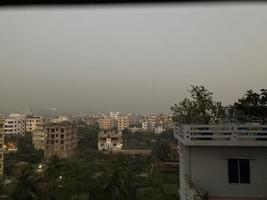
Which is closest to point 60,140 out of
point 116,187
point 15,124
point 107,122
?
point 15,124

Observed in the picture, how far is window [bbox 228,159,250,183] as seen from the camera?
22.7 ft

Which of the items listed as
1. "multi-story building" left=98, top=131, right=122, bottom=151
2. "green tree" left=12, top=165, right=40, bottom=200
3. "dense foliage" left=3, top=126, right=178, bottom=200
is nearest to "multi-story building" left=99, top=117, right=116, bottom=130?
"multi-story building" left=98, top=131, right=122, bottom=151

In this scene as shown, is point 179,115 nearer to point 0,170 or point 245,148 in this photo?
point 245,148

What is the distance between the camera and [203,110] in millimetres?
9273

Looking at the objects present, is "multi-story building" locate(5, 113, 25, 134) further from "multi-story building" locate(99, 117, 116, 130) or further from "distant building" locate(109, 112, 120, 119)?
"distant building" locate(109, 112, 120, 119)

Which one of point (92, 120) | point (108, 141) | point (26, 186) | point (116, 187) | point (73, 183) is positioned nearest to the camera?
point (26, 186)

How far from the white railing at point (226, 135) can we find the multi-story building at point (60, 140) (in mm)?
32882

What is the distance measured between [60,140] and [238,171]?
117 ft

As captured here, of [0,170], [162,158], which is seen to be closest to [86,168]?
[0,170]

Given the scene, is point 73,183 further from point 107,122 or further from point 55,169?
point 107,122

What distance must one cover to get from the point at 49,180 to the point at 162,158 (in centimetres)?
1349

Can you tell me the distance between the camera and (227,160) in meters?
7.02

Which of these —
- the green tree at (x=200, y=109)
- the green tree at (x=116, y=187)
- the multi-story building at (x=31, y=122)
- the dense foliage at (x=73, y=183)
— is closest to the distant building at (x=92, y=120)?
the multi-story building at (x=31, y=122)

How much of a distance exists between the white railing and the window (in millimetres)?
431
